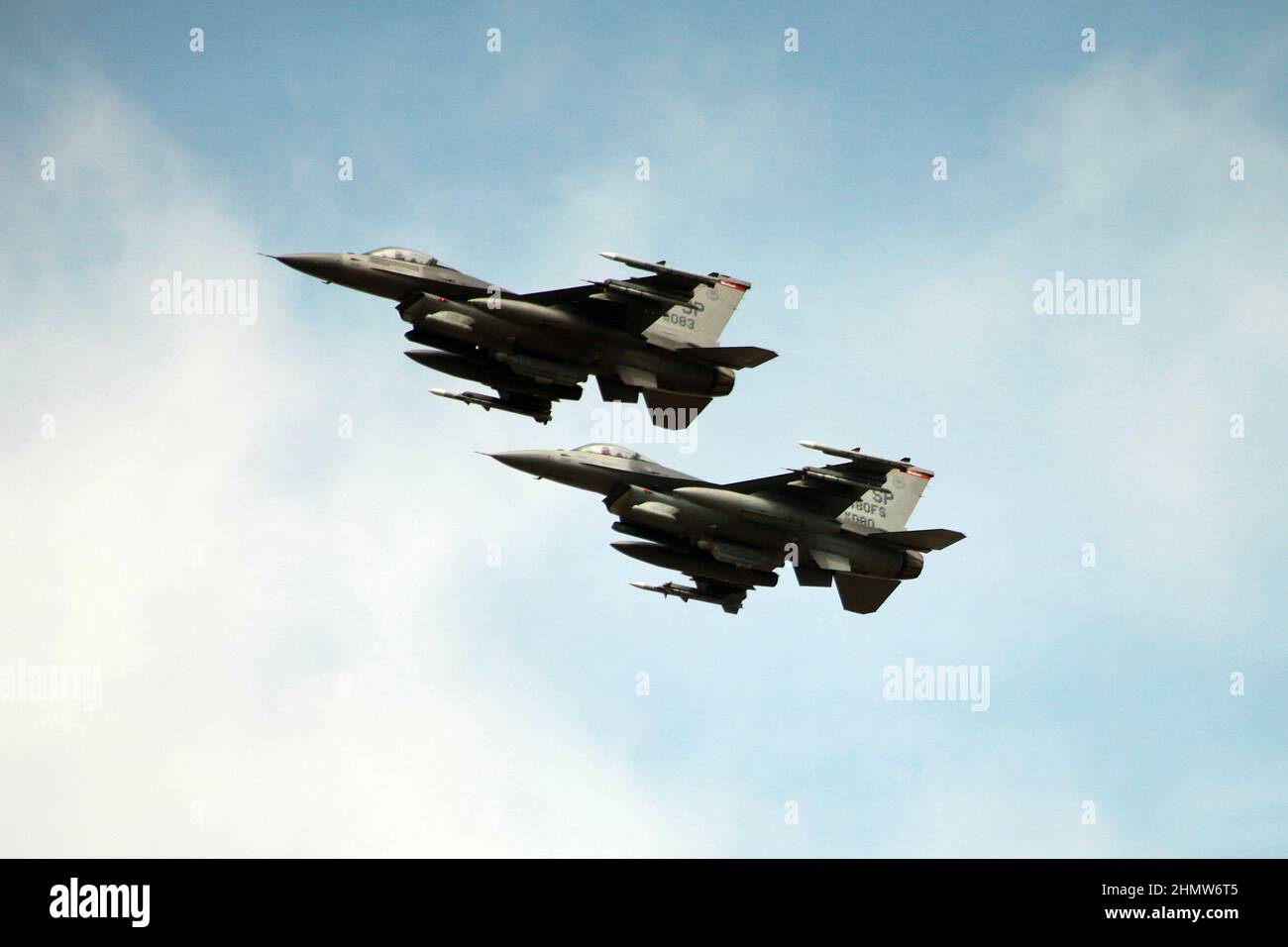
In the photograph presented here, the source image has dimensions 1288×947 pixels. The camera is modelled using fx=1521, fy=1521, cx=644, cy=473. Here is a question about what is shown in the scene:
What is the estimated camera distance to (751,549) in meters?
51.4

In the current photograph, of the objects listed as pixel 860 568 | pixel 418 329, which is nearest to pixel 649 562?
pixel 860 568

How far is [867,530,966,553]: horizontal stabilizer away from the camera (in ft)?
168

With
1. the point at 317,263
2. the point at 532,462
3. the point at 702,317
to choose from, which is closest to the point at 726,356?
the point at 702,317

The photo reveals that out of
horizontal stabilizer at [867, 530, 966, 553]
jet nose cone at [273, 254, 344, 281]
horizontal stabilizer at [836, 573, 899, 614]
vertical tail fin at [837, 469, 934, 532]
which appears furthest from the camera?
horizontal stabilizer at [836, 573, 899, 614]

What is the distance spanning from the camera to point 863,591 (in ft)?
176

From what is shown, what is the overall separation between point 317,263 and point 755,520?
16.7 m

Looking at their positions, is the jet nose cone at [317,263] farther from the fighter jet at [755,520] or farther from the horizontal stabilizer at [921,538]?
the horizontal stabilizer at [921,538]

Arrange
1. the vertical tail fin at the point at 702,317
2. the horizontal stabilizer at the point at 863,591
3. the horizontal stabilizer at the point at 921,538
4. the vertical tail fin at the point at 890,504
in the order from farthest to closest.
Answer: the vertical tail fin at the point at 702,317 < the horizontal stabilizer at the point at 863,591 < the vertical tail fin at the point at 890,504 < the horizontal stabilizer at the point at 921,538

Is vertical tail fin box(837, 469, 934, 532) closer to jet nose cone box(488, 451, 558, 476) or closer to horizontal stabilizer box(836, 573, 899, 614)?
horizontal stabilizer box(836, 573, 899, 614)

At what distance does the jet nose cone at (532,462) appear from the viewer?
50.8 meters

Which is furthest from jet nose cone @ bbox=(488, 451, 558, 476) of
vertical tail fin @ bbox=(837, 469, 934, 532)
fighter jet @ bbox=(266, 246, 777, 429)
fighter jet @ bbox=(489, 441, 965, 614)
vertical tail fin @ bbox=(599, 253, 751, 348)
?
vertical tail fin @ bbox=(837, 469, 934, 532)

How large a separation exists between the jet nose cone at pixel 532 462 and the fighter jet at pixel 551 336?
2134 mm

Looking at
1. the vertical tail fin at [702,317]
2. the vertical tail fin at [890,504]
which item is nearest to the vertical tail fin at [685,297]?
the vertical tail fin at [702,317]

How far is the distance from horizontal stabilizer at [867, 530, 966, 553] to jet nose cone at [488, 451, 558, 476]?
36.9 ft
